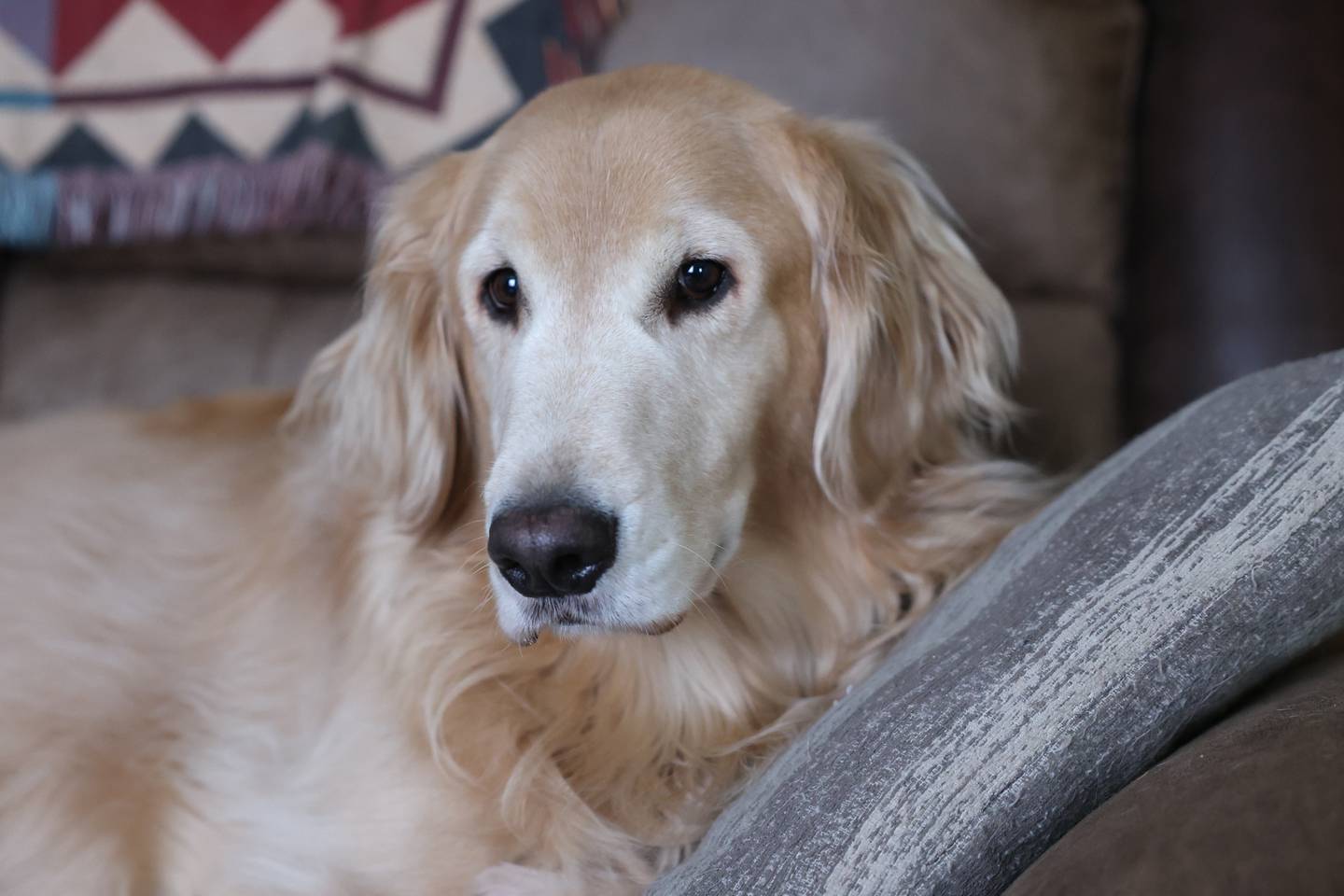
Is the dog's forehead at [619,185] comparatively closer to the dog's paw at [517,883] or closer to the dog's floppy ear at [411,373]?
the dog's floppy ear at [411,373]

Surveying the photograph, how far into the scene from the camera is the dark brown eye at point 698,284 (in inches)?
52.6

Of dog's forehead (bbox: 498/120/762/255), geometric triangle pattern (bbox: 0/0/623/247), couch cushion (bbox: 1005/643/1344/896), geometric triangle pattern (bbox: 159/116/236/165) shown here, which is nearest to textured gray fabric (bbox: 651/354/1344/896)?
couch cushion (bbox: 1005/643/1344/896)

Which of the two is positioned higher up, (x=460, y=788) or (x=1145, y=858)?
(x=1145, y=858)

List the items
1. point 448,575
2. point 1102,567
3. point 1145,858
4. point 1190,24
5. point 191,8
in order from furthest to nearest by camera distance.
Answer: point 191,8
point 1190,24
point 448,575
point 1102,567
point 1145,858

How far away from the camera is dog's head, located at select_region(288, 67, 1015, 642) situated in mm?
1183

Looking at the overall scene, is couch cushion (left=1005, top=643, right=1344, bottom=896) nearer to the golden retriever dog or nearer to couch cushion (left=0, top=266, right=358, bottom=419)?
the golden retriever dog

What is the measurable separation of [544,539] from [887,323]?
1.89ft

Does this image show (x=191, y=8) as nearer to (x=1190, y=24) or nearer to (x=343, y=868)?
(x=343, y=868)

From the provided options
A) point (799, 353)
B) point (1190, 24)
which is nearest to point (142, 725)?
point (799, 353)

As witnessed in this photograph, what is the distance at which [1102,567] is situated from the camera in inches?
42.9

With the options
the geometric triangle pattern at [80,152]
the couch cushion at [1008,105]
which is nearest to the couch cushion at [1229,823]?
the couch cushion at [1008,105]

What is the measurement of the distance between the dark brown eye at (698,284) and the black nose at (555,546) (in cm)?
32

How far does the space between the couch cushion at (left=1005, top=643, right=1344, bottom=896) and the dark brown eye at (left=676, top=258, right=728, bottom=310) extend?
674mm

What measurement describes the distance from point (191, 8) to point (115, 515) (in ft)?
3.42
